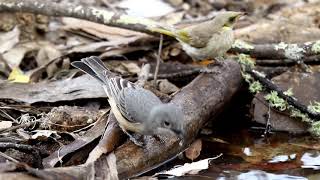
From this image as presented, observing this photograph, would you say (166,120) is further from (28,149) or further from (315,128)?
(315,128)

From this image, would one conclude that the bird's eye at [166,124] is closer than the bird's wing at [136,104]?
Yes

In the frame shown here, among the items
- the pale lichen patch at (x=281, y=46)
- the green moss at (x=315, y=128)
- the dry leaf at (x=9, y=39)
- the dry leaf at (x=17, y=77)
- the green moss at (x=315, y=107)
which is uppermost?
the pale lichen patch at (x=281, y=46)

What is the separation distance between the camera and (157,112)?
4902mm

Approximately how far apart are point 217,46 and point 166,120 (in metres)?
1.91

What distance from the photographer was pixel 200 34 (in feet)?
22.0

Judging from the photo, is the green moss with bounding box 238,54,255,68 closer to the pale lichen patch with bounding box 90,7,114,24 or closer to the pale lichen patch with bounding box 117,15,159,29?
the pale lichen patch with bounding box 117,15,159,29

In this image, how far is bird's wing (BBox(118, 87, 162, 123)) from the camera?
521 centimetres

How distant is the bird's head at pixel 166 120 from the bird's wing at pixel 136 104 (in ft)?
0.56

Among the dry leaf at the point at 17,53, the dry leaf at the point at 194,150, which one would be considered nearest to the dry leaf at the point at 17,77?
the dry leaf at the point at 17,53

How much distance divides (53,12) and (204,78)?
2216 millimetres

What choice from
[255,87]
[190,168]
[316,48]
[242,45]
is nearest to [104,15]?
[242,45]

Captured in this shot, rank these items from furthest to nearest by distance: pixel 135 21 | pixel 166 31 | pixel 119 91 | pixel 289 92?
pixel 135 21 → pixel 166 31 → pixel 289 92 → pixel 119 91

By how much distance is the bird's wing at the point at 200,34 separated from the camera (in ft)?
21.8

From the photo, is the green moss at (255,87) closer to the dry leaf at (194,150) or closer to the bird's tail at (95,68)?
the dry leaf at (194,150)
